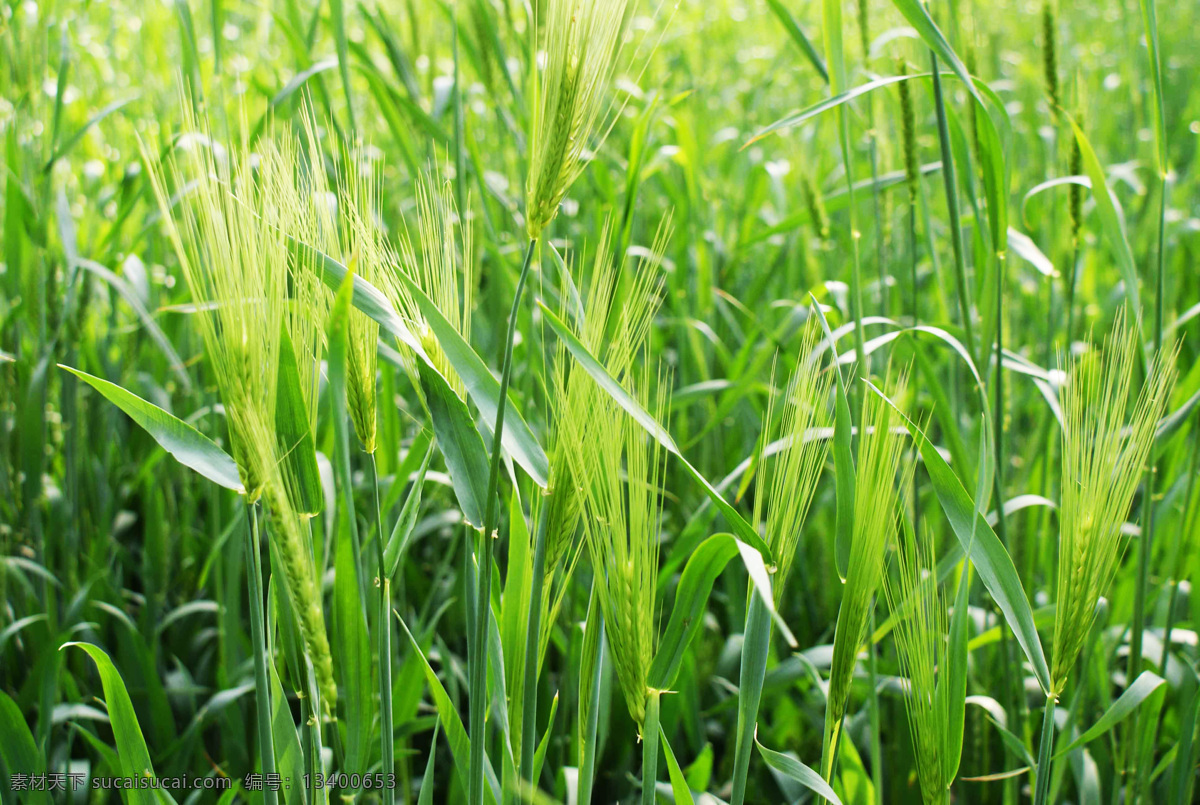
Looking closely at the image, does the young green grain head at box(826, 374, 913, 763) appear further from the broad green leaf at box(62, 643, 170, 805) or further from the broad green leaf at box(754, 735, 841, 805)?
the broad green leaf at box(62, 643, 170, 805)

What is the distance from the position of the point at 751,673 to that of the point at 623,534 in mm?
141

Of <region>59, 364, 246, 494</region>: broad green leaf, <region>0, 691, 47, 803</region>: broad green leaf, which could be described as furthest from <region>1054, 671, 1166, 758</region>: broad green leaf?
<region>0, 691, 47, 803</region>: broad green leaf

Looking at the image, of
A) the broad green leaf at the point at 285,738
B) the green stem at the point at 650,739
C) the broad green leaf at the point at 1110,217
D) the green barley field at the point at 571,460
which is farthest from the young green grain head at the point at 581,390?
the broad green leaf at the point at 1110,217

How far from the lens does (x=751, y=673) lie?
0.59m

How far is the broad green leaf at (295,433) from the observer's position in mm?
562

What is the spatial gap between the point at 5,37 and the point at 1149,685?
1.68 metres

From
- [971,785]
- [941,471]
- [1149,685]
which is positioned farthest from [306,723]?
[971,785]

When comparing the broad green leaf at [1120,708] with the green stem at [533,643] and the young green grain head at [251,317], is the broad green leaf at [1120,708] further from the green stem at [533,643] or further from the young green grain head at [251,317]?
the young green grain head at [251,317]

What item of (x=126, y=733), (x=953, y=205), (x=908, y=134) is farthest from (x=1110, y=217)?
(x=126, y=733)

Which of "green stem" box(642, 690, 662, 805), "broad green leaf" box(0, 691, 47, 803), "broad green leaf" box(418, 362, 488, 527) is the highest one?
"broad green leaf" box(418, 362, 488, 527)

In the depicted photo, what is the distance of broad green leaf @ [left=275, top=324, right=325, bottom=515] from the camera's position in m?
0.56

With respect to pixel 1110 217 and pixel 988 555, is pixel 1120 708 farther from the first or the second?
pixel 1110 217

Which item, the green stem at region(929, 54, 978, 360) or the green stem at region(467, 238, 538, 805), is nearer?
the green stem at region(467, 238, 538, 805)

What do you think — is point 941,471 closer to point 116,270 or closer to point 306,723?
point 306,723
